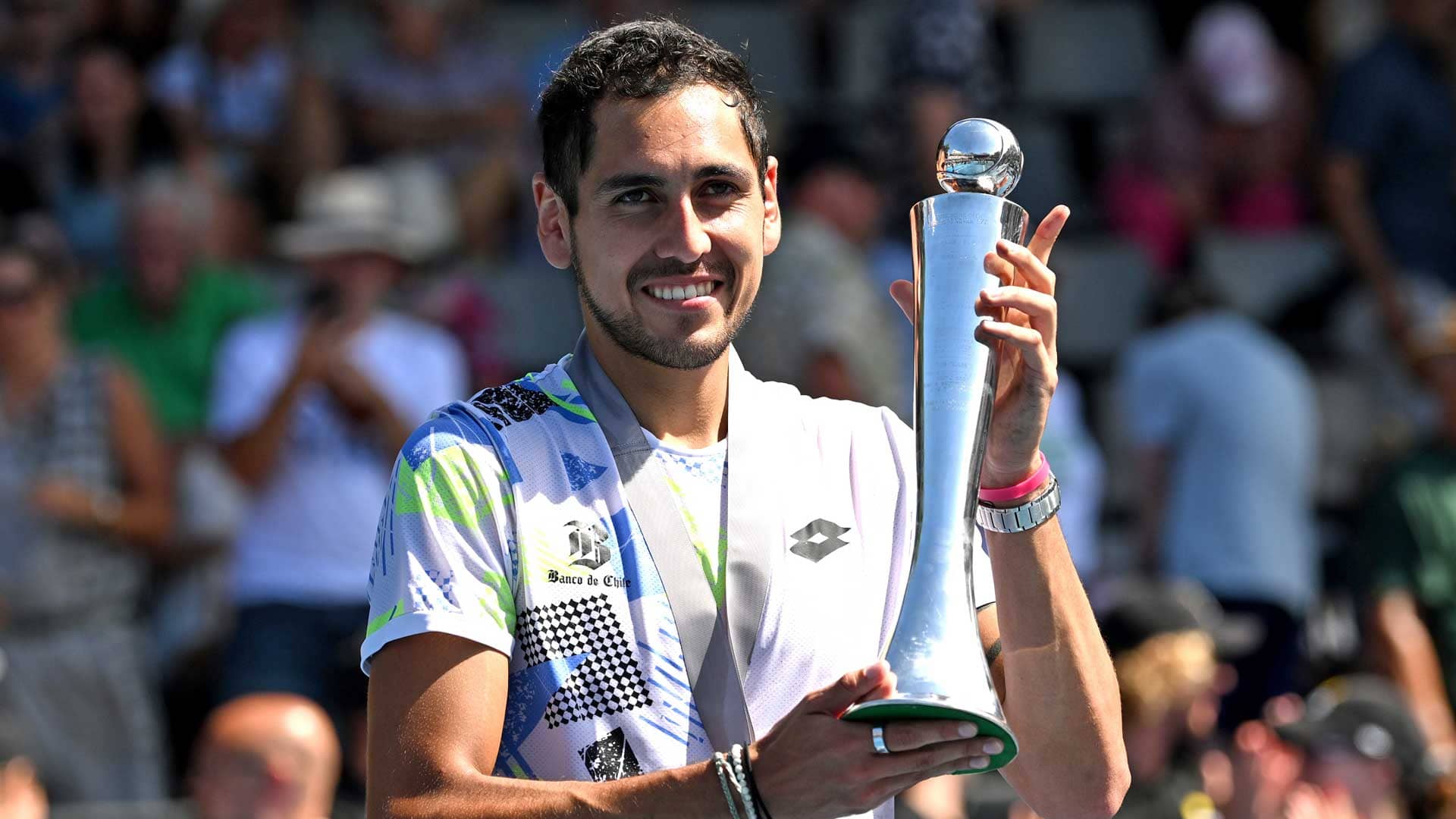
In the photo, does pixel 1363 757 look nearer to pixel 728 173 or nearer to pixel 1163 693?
pixel 1163 693

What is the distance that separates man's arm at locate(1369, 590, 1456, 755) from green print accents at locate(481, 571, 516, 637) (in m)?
5.08

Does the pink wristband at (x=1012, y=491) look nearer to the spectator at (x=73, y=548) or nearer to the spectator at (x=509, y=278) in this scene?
the spectator at (x=73, y=548)

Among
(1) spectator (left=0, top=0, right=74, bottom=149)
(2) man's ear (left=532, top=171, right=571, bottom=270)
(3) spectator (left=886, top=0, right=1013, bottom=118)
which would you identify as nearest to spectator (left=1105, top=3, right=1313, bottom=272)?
(3) spectator (left=886, top=0, right=1013, bottom=118)

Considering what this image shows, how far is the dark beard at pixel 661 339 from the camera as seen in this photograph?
2.54 m

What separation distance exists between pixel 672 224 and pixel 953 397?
0.41 m

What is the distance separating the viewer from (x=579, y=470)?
255cm

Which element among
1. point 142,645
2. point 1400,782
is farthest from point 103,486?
point 1400,782

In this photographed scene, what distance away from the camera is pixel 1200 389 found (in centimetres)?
721

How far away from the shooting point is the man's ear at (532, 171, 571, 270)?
266 centimetres

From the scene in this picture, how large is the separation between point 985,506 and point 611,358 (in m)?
0.53

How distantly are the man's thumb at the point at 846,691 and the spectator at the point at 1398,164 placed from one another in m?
6.60

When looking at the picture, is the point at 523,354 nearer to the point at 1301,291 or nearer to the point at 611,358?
the point at 1301,291

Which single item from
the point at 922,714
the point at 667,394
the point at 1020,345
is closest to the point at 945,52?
the point at 667,394

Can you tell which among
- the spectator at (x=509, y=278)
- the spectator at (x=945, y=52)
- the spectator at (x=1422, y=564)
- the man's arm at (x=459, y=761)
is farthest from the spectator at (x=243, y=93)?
the man's arm at (x=459, y=761)
